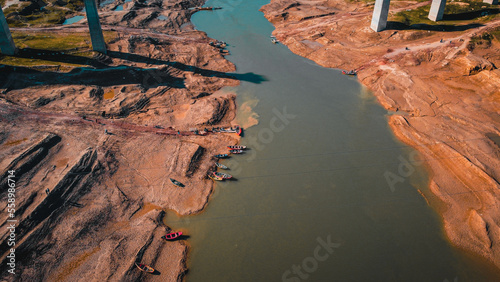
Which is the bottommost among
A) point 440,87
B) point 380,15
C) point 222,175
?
point 222,175

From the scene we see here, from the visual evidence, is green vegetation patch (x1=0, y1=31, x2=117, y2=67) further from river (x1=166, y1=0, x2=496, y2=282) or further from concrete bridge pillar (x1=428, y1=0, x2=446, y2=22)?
concrete bridge pillar (x1=428, y1=0, x2=446, y2=22)

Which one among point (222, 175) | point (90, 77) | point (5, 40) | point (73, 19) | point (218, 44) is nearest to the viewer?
point (222, 175)

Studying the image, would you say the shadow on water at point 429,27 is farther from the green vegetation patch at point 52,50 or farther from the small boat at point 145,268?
the small boat at point 145,268

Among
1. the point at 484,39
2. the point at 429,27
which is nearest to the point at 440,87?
the point at 484,39

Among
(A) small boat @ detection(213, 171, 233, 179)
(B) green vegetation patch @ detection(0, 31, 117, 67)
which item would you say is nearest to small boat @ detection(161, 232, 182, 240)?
(A) small boat @ detection(213, 171, 233, 179)

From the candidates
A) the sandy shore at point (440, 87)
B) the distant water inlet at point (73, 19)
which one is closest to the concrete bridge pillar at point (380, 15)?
the sandy shore at point (440, 87)

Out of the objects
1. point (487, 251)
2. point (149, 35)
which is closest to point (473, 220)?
point (487, 251)

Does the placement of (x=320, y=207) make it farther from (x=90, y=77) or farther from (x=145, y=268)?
(x=90, y=77)
